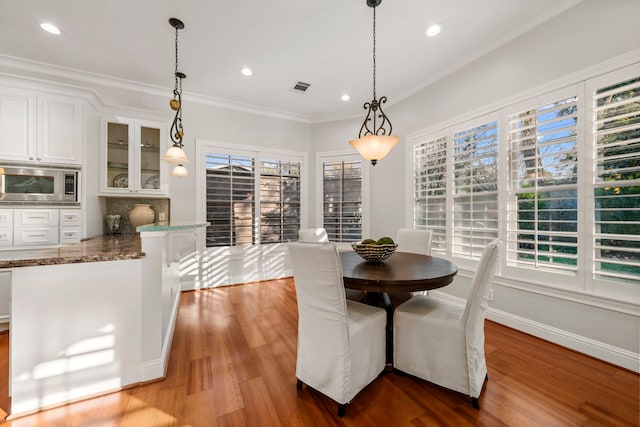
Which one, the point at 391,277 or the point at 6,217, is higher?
the point at 6,217

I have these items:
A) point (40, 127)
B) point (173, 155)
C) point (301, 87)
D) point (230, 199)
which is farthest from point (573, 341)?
point (40, 127)

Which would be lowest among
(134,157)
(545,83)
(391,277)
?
(391,277)

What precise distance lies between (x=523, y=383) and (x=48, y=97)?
519cm

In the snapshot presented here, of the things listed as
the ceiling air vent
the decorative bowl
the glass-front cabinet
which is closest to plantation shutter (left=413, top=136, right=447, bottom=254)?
the decorative bowl

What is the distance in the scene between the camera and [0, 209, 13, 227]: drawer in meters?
2.60

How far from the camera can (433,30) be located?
257 centimetres

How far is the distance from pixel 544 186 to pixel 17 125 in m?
5.44

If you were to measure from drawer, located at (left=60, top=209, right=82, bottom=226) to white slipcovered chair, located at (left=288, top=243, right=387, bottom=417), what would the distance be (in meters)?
2.90

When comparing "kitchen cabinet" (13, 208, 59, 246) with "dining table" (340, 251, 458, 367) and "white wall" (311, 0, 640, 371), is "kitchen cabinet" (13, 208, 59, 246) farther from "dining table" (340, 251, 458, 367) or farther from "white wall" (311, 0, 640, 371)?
"white wall" (311, 0, 640, 371)

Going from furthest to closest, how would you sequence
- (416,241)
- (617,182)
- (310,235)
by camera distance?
(310,235)
(416,241)
(617,182)

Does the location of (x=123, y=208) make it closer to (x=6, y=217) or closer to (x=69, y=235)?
(x=69, y=235)

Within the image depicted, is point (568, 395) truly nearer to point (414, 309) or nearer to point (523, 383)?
point (523, 383)

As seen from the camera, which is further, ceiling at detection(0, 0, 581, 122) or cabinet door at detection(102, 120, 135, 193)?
cabinet door at detection(102, 120, 135, 193)

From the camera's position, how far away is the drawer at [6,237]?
8.52ft
